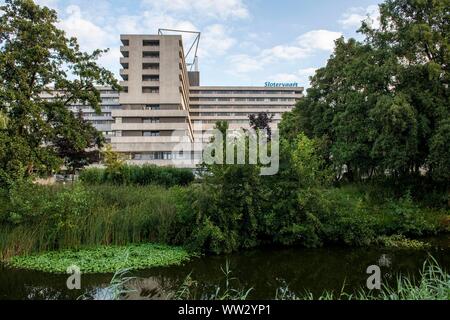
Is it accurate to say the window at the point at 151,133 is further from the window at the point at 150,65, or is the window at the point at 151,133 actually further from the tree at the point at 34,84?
the tree at the point at 34,84

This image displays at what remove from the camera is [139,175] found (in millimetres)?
22609

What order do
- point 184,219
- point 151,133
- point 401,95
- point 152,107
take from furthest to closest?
1. point 152,107
2. point 151,133
3. point 401,95
4. point 184,219

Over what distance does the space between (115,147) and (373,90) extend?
141 ft

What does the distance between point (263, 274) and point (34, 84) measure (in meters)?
13.9

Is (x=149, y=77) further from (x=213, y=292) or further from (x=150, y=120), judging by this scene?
(x=213, y=292)

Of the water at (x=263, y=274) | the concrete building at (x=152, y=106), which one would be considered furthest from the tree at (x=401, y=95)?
the concrete building at (x=152, y=106)

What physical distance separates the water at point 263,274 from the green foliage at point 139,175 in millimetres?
12858

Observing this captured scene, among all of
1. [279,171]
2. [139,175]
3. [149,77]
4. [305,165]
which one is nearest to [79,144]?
[139,175]

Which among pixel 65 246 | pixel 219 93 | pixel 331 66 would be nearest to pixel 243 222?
pixel 65 246

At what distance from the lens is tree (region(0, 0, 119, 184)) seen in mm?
15352

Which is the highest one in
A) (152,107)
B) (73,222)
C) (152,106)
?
(152,106)

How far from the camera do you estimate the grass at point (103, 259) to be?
8078 mm

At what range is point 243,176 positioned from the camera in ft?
35.2

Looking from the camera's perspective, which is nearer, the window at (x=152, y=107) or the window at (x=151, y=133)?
the window at (x=151, y=133)
